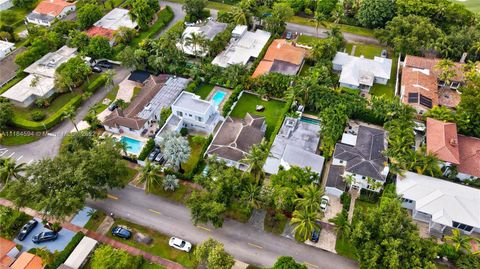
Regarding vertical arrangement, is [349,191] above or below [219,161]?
below

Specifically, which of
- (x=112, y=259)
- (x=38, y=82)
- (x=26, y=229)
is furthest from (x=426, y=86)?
(x=38, y=82)

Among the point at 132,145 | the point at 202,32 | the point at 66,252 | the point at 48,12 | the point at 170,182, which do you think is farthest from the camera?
the point at 48,12

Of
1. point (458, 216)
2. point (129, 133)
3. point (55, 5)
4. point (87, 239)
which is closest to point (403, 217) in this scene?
point (458, 216)

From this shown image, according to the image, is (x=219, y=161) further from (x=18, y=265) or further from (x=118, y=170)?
(x=18, y=265)

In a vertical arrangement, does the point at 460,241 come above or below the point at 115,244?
above

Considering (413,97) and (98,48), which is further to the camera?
(98,48)

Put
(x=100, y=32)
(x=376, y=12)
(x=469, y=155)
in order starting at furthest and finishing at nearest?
1. (x=376, y=12)
2. (x=100, y=32)
3. (x=469, y=155)

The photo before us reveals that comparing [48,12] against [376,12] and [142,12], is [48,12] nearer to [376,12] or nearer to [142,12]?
[142,12]

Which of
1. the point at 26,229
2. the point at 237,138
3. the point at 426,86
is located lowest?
the point at 26,229
